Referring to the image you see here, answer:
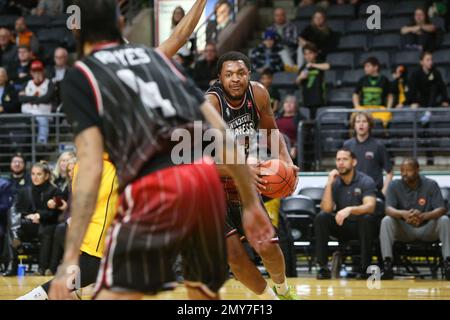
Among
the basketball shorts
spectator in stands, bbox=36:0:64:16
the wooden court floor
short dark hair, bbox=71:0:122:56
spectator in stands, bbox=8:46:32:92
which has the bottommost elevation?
the wooden court floor

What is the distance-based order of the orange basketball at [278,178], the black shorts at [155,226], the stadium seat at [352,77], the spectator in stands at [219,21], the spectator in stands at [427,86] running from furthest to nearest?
1. the spectator in stands at [219,21]
2. the stadium seat at [352,77]
3. the spectator in stands at [427,86]
4. the orange basketball at [278,178]
5. the black shorts at [155,226]

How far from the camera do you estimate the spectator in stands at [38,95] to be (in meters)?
13.6

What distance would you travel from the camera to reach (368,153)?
1115 cm

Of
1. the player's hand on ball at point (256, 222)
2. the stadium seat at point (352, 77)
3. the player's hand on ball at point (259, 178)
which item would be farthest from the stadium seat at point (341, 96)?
the player's hand on ball at point (256, 222)

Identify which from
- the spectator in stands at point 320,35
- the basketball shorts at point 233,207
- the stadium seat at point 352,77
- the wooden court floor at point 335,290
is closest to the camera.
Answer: the basketball shorts at point 233,207

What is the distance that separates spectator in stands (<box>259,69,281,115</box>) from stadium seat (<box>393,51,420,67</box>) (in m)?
2.19

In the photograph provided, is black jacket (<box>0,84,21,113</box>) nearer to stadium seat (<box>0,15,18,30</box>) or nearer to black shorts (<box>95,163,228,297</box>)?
stadium seat (<box>0,15,18,30</box>)

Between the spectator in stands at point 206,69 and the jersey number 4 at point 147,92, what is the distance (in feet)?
32.9

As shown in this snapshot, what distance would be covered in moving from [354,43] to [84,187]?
38.0ft

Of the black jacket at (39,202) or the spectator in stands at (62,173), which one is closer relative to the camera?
the black jacket at (39,202)

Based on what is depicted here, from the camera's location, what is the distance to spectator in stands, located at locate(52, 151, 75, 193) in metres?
11.3

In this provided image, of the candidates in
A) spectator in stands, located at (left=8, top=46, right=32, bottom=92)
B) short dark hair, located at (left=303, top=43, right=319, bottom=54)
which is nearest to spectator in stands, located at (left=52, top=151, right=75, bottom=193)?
spectator in stands, located at (left=8, top=46, right=32, bottom=92)

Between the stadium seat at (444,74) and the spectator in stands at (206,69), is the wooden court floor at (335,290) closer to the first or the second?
the stadium seat at (444,74)
